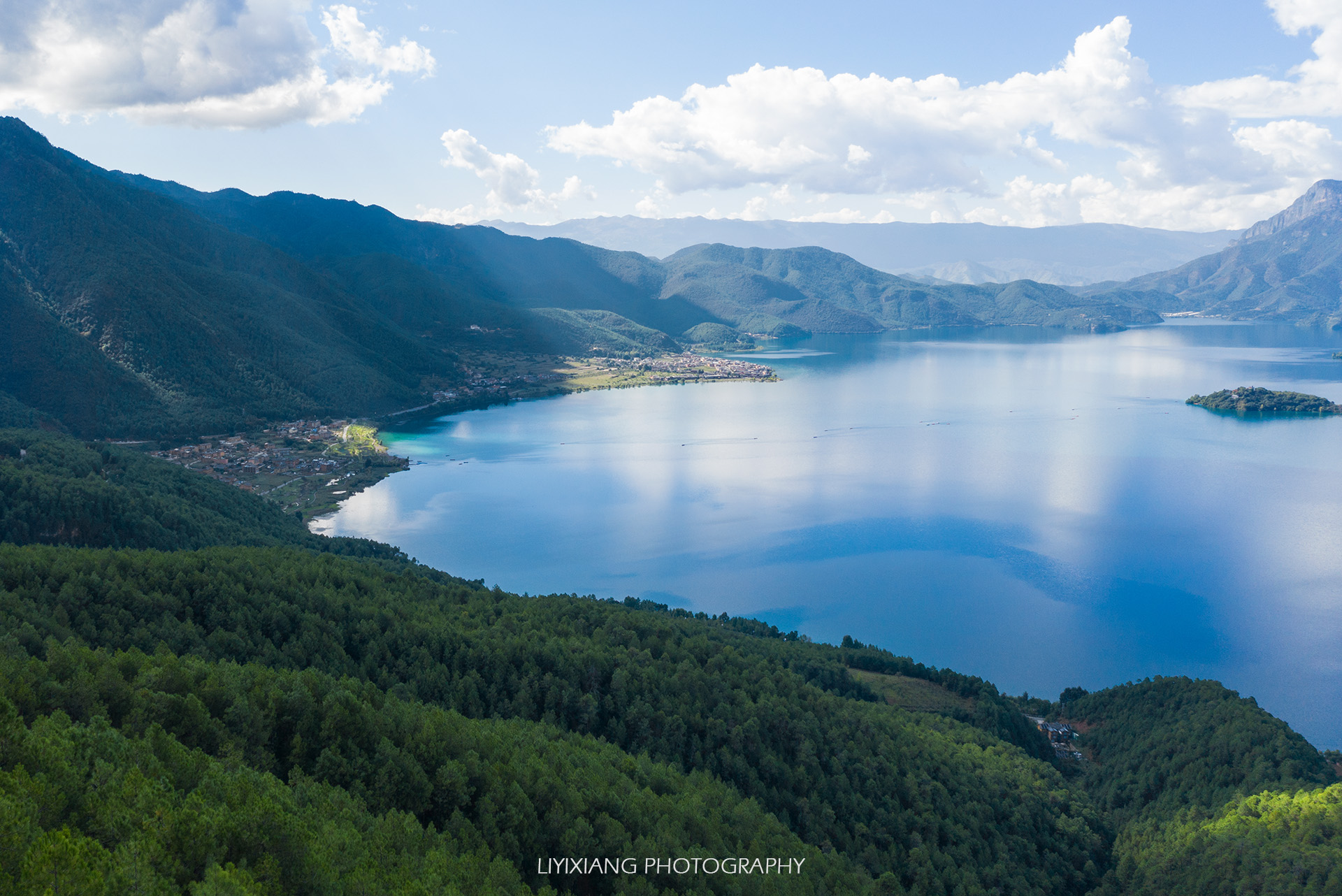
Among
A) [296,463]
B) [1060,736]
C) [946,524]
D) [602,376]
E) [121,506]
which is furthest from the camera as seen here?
[602,376]

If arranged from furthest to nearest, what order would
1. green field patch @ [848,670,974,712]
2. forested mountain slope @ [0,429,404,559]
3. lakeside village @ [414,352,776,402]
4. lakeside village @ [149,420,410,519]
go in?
lakeside village @ [414,352,776,402] → lakeside village @ [149,420,410,519] → forested mountain slope @ [0,429,404,559] → green field patch @ [848,670,974,712]

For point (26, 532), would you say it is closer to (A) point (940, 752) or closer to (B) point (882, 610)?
(A) point (940, 752)

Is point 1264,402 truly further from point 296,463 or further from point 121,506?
point 121,506

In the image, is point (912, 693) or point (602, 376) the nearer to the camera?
point (912, 693)

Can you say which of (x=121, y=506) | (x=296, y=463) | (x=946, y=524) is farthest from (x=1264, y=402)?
(x=121, y=506)

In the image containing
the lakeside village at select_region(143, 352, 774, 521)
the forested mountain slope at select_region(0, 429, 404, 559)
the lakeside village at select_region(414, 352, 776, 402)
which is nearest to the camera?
the forested mountain slope at select_region(0, 429, 404, 559)

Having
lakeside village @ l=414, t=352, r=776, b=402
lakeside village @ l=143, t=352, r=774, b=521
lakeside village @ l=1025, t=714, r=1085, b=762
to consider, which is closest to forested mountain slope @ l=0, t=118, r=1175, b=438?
lakeside village @ l=143, t=352, r=774, b=521

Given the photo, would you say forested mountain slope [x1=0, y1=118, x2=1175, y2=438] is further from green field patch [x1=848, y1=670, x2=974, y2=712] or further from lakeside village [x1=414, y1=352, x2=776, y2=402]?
green field patch [x1=848, y1=670, x2=974, y2=712]

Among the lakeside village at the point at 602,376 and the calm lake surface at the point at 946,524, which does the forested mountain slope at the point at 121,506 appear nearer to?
the calm lake surface at the point at 946,524
